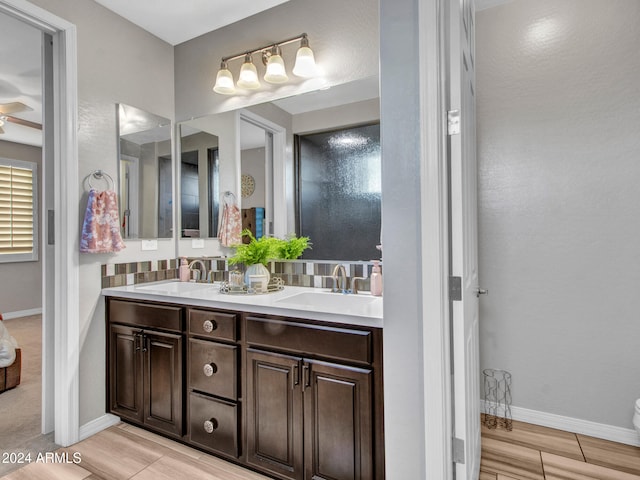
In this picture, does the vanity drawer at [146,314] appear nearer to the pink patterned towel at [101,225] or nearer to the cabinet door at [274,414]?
the pink patterned towel at [101,225]

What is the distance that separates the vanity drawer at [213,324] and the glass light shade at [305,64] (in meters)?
1.50

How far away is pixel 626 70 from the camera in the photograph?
196 cm

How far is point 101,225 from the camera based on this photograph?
2.16 m

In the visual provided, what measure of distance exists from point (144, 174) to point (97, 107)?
19.6 inches

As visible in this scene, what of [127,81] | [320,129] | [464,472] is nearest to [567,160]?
[320,129]

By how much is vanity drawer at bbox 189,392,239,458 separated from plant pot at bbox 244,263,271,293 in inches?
25.0

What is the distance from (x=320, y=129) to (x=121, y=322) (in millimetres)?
1721

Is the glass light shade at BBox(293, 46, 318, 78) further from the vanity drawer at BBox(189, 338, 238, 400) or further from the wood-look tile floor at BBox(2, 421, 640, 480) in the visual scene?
the wood-look tile floor at BBox(2, 421, 640, 480)

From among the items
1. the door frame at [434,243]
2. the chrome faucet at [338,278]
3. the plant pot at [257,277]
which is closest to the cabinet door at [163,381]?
the plant pot at [257,277]

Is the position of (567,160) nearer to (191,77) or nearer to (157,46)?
(191,77)

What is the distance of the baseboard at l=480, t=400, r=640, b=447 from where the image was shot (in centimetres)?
198

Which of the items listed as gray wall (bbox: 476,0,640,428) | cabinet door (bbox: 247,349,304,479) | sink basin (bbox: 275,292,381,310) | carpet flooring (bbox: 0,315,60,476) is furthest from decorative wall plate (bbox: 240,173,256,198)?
carpet flooring (bbox: 0,315,60,476)

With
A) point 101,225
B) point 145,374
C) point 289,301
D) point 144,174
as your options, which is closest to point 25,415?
point 145,374

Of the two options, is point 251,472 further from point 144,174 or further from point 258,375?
point 144,174
